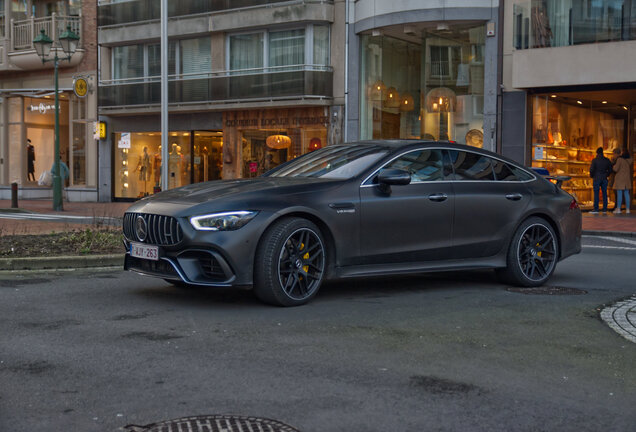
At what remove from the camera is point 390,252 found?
7.59m

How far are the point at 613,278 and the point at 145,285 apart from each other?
5.10m

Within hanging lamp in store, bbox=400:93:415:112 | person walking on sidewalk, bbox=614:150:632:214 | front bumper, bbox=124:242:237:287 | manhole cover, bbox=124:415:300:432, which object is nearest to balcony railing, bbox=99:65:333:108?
hanging lamp in store, bbox=400:93:415:112

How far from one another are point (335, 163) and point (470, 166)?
1.44m

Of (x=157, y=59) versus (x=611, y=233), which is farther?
(x=157, y=59)

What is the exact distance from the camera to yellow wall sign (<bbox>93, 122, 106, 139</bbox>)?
34312mm

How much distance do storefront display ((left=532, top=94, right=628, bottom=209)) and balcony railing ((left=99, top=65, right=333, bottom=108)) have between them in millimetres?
7565

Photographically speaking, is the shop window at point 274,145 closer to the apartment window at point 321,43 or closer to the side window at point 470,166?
the apartment window at point 321,43

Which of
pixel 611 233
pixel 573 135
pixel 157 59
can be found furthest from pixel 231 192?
pixel 157 59

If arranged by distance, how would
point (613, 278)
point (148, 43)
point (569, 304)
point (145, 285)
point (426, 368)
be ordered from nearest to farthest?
point (426, 368), point (569, 304), point (145, 285), point (613, 278), point (148, 43)

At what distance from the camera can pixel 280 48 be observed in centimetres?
2997

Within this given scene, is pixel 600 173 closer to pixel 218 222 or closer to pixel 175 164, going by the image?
pixel 175 164

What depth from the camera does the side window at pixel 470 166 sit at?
827 centimetres

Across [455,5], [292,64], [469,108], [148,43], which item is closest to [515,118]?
[469,108]

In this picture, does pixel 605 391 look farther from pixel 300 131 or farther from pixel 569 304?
pixel 300 131
